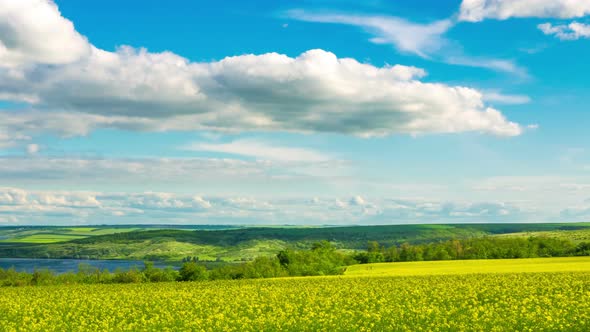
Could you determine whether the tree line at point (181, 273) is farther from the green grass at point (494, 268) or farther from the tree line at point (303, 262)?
the green grass at point (494, 268)

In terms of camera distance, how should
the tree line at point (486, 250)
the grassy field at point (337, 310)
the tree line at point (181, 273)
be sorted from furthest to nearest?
the tree line at point (486, 250)
the tree line at point (181, 273)
the grassy field at point (337, 310)

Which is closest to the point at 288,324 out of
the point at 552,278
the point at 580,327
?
the point at 580,327

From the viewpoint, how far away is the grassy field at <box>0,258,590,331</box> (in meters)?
37.4

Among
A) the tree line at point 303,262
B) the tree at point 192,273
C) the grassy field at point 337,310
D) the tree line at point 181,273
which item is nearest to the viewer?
the grassy field at point 337,310

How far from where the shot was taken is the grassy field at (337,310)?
3744cm

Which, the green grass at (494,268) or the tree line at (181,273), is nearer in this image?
the green grass at (494,268)

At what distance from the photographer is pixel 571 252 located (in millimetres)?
154250

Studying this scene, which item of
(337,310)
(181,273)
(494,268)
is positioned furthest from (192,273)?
(337,310)

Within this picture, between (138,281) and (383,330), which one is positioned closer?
(383,330)

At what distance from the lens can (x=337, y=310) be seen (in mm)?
44906

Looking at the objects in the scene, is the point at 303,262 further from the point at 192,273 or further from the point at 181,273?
the point at 181,273

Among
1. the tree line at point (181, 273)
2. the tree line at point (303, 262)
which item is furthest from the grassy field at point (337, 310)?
the tree line at point (303, 262)

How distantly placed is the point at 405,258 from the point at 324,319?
137 meters

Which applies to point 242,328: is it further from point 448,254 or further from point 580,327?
point 448,254
